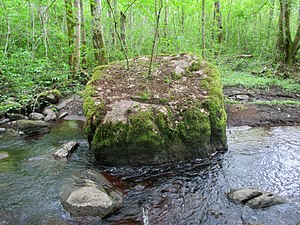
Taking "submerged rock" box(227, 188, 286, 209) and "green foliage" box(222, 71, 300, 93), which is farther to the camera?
"green foliage" box(222, 71, 300, 93)

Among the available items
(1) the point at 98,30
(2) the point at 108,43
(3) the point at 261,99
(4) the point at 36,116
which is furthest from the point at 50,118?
(3) the point at 261,99

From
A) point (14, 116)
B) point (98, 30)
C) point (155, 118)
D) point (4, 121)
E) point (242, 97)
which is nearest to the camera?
point (155, 118)

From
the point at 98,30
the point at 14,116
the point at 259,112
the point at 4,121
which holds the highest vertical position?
the point at 98,30

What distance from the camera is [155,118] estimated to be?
473 cm

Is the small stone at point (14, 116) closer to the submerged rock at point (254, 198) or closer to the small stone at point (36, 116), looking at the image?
the small stone at point (36, 116)

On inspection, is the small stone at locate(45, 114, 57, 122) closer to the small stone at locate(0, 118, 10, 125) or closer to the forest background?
the forest background

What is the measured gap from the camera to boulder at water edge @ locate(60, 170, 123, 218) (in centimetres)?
329

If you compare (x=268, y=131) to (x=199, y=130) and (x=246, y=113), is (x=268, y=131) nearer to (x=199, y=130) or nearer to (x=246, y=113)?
(x=246, y=113)

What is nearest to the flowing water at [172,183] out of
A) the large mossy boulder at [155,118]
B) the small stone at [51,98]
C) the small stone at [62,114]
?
the large mossy boulder at [155,118]

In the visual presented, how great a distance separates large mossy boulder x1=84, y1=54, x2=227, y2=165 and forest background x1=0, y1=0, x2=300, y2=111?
3.20ft

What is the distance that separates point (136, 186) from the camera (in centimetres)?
408

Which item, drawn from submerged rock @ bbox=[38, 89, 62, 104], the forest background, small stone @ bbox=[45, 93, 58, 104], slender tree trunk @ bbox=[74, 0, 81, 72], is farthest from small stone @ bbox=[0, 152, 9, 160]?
slender tree trunk @ bbox=[74, 0, 81, 72]

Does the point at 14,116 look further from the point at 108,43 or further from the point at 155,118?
the point at 108,43

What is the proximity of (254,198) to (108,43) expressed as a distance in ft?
35.8
